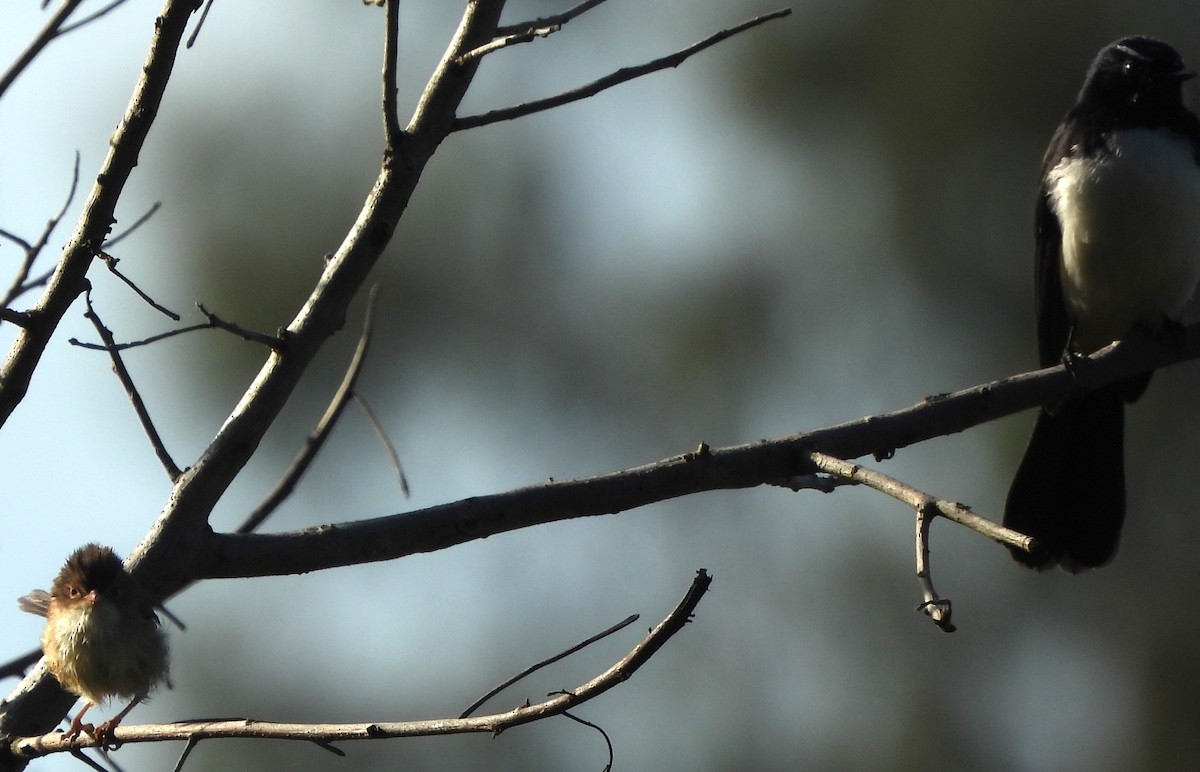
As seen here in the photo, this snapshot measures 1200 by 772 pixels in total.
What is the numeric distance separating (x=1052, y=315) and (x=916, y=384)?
8.15 meters

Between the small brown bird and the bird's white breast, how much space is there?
12.3 ft

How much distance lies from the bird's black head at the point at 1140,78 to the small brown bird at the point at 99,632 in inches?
160

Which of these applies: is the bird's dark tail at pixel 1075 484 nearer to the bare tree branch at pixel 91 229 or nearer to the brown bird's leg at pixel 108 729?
the brown bird's leg at pixel 108 729

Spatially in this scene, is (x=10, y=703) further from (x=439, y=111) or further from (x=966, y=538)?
(x=966, y=538)

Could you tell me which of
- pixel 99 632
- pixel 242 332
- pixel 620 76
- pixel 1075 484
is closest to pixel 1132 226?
pixel 1075 484

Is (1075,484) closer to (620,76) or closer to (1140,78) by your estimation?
(1140,78)

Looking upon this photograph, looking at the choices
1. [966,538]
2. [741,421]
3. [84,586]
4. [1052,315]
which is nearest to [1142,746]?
[966,538]

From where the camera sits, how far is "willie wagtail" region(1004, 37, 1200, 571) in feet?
16.0

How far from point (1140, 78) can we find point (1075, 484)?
5.27 feet

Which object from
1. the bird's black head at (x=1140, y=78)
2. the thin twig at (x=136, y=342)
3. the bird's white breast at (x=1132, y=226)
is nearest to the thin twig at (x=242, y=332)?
the thin twig at (x=136, y=342)

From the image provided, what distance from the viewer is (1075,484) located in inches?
195

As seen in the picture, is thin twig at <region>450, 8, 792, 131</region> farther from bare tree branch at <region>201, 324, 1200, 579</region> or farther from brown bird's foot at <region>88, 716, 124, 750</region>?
brown bird's foot at <region>88, 716, 124, 750</region>

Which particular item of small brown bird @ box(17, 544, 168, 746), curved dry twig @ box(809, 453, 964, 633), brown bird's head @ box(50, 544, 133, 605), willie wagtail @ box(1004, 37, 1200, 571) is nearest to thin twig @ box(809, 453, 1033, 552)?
curved dry twig @ box(809, 453, 964, 633)

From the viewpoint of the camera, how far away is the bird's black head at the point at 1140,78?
518cm
